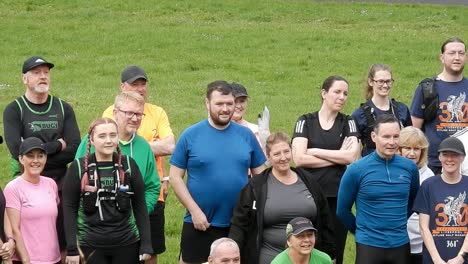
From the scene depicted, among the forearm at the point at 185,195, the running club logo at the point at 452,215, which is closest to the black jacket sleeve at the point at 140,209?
the forearm at the point at 185,195

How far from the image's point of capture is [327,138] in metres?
9.84

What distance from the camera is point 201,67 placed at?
80.1 feet

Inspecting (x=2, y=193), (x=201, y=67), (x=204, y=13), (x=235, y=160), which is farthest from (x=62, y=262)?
(x=204, y=13)

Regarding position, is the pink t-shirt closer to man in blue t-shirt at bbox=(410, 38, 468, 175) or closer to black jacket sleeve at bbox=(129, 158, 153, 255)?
black jacket sleeve at bbox=(129, 158, 153, 255)

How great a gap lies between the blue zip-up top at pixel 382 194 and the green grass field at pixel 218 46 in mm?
7542

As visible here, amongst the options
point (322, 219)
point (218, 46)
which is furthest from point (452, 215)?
point (218, 46)

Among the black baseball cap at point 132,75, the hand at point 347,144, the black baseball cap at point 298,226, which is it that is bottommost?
the black baseball cap at point 298,226

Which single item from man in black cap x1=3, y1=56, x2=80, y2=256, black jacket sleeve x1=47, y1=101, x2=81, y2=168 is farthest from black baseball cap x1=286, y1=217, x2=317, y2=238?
black jacket sleeve x1=47, y1=101, x2=81, y2=168

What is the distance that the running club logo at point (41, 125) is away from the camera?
9.69m

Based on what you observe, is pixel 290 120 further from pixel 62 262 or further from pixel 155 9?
pixel 155 9

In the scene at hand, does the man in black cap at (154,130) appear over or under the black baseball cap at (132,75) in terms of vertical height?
under

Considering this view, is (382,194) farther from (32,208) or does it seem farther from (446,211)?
(32,208)

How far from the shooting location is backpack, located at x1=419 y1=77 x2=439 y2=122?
34.3ft

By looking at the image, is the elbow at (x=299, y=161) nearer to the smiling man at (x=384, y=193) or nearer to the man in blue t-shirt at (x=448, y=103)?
the smiling man at (x=384, y=193)
